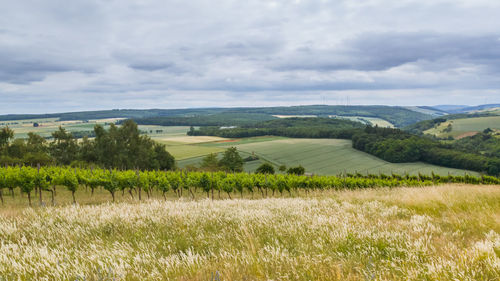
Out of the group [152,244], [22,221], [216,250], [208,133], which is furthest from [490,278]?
[208,133]

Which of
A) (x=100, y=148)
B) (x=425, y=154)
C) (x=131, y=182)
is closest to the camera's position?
(x=131, y=182)

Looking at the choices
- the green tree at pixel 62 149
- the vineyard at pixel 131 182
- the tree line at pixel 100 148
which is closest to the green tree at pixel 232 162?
the tree line at pixel 100 148

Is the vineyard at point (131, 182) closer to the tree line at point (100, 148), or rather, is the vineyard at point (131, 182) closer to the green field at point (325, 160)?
the tree line at point (100, 148)

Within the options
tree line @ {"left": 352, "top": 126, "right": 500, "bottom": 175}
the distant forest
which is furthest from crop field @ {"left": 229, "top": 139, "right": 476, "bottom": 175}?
the distant forest

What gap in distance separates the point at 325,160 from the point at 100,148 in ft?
219

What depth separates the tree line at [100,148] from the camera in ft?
217

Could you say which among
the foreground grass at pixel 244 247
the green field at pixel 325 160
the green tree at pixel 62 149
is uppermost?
the foreground grass at pixel 244 247

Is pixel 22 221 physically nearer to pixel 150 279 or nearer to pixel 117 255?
pixel 117 255

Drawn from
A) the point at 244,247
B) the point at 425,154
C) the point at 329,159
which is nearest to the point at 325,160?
the point at 329,159

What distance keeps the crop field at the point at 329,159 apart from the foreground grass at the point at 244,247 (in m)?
74.5

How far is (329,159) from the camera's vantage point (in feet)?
323

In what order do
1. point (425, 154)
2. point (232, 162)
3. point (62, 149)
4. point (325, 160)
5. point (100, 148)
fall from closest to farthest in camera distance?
point (100, 148) < point (62, 149) < point (232, 162) < point (325, 160) < point (425, 154)

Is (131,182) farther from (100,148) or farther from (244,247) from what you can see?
(100,148)

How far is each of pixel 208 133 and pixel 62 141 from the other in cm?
9974
